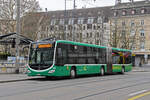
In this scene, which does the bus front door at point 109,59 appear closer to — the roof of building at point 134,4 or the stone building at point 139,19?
the stone building at point 139,19

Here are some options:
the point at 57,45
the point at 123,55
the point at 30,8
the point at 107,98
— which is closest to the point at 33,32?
the point at 30,8

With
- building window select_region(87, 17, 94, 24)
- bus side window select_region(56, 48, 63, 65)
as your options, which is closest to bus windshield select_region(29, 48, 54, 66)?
bus side window select_region(56, 48, 63, 65)

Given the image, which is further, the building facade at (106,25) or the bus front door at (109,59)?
the building facade at (106,25)

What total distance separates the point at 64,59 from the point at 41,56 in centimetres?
174

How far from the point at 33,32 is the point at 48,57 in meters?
29.6

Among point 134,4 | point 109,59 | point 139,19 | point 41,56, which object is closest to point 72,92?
point 41,56

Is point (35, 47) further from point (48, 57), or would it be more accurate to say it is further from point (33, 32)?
point (33, 32)

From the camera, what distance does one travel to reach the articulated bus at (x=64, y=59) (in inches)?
789

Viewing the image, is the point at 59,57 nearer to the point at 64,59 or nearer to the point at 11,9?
the point at 64,59

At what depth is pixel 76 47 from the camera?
22656mm

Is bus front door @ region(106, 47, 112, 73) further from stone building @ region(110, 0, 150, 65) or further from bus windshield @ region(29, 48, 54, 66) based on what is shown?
stone building @ region(110, 0, 150, 65)

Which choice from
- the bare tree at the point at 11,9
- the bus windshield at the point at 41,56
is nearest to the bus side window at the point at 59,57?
the bus windshield at the point at 41,56

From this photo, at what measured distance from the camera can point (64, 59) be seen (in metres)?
20.9

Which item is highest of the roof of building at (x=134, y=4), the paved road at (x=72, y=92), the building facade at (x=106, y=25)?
the roof of building at (x=134, y=4)
